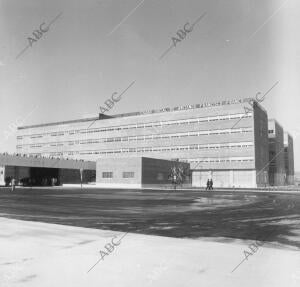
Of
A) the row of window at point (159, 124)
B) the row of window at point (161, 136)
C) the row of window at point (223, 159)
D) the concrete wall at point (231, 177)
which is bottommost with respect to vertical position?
the concrete wall at point (231, 177)

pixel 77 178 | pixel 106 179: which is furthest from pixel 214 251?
pixel 77 178

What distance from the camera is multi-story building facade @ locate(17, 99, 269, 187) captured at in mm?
80750

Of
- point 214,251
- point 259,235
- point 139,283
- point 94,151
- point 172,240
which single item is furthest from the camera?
point 94,151

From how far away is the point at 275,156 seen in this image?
108 metres

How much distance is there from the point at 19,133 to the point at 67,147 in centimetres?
2311

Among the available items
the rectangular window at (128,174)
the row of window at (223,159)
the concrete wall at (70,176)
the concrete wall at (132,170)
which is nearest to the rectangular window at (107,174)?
the concrete wall at (132,170)

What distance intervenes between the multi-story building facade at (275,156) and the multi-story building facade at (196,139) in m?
14.3

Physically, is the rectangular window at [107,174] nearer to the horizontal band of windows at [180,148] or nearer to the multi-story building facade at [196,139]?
the multi-story building facade at [196,139]

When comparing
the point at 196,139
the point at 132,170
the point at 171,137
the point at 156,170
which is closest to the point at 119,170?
the point at 132,170

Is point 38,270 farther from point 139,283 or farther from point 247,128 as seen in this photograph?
point 247,128

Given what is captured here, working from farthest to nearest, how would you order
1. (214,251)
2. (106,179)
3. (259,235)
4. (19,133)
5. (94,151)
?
(19,133)
(94,151)
(106,179)
(259,235)
(214,251)

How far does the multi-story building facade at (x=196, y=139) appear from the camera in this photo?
265ft

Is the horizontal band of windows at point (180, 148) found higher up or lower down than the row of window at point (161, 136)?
lower down

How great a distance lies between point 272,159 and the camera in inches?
4203
